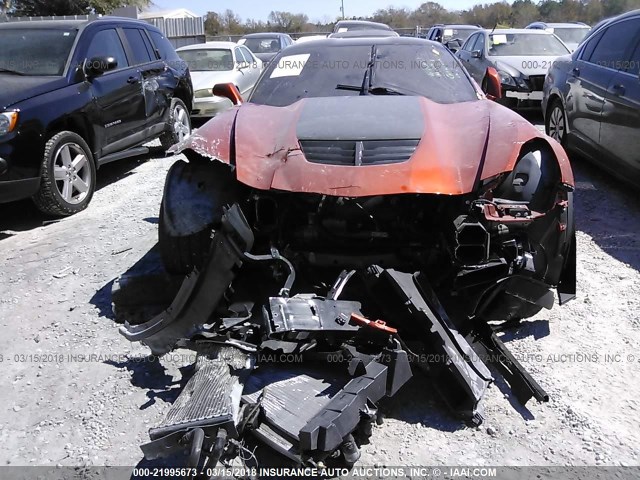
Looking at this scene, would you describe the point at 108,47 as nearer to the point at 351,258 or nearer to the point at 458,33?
the point at 351,258

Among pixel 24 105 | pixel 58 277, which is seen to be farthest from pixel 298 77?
pixel 24 105

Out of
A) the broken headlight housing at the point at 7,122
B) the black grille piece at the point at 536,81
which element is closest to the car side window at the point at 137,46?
the broken headlight housing at the point at 7,122

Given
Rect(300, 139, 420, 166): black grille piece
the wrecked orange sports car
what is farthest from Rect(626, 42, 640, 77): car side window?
Rect(300, 139, 420, 166): black grille piece

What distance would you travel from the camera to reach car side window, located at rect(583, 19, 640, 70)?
598cm

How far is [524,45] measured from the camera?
11.0 meters

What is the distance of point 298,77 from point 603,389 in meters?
3.11

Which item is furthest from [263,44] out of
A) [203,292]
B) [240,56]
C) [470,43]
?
[203,292]

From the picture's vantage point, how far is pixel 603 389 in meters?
3.07

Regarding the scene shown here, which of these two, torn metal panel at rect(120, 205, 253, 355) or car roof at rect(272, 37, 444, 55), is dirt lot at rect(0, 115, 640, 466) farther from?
car roof at rect(272, 37, 444, 55)

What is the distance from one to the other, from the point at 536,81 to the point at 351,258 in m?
7.99

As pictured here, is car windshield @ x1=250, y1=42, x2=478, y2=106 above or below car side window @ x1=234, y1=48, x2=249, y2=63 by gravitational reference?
above

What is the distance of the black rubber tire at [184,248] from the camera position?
3451mm

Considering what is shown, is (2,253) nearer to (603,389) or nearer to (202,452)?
(202,452)

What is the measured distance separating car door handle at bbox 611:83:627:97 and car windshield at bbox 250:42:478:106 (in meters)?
1.98
